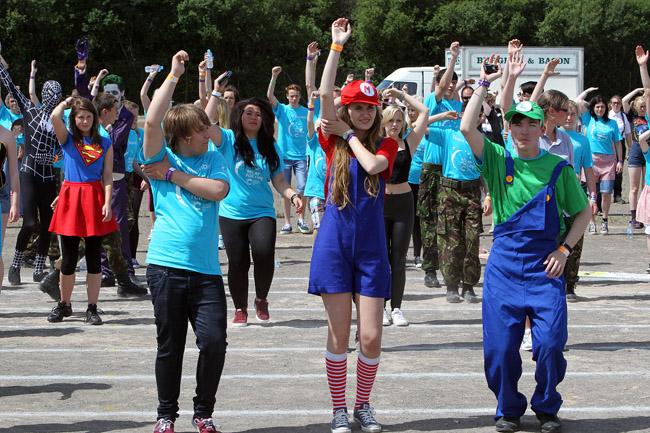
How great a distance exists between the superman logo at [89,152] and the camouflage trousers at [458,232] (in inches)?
131

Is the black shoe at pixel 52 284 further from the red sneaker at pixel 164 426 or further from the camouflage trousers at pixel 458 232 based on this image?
the red sneaker at pixel 164 426

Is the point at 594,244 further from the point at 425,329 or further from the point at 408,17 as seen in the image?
the point at 408,17

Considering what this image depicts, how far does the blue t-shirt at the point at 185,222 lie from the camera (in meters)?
6.29

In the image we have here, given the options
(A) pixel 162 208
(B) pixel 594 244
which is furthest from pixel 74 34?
(A) pixel 162 208

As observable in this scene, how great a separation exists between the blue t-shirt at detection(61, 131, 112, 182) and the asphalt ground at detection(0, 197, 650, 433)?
127 cm

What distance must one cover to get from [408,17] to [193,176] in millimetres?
42543

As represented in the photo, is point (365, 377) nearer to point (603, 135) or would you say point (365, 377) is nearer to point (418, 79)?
point (603, 135)

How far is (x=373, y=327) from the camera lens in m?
6.46

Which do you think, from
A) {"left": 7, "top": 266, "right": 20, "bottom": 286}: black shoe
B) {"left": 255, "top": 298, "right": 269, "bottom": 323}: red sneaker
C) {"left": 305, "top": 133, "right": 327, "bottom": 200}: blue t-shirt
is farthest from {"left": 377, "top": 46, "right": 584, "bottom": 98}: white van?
{"left": 255, "top": 298, "right": 269, "bottom": 323}: red sneaker

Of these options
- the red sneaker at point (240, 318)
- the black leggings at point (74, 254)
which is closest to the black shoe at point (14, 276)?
the black leggings at point (74, 254)

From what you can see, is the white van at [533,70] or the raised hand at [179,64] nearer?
the raised hand at [179,64]

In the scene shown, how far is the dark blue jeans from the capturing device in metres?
6.24

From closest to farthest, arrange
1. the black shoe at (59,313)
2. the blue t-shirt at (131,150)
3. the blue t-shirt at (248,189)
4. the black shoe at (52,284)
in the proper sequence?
the blue t-shirt at (248,189), the black shoe at (59,313), the black shoe at (52,284), the blue t-shirt at (131,150)

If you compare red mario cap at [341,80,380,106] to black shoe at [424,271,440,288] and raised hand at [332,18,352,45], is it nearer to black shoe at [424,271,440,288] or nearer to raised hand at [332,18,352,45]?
raised hand at [332,18,352,45]
